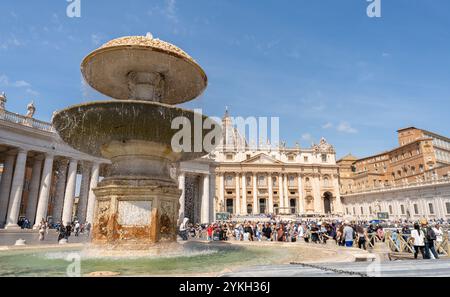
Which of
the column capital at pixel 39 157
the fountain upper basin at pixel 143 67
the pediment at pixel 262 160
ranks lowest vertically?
the fountain upper basin at pixel 143 67

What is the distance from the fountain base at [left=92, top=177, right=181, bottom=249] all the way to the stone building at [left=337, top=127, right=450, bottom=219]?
1916 inches

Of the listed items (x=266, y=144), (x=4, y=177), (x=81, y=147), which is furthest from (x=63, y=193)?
(x=266, y=144)

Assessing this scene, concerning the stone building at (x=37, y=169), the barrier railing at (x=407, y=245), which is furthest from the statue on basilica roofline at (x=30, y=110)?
the barrier railing at (x=407, y=245)

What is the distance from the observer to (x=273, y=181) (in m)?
77.6

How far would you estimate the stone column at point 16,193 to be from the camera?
23.6m

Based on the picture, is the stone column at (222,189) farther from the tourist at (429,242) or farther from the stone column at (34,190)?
the tourist at (429,242)

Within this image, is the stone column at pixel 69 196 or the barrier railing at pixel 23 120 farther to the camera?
the stone column at pixel 69 196

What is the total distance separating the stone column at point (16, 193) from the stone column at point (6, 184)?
38.7 inches

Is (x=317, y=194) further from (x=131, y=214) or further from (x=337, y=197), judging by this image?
(x=131, y=214)

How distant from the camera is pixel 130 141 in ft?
26.2

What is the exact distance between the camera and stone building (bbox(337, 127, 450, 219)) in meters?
47.1

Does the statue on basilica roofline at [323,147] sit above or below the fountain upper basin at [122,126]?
above

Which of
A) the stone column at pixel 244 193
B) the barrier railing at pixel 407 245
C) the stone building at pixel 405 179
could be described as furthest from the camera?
the stone column at pixel 244 193

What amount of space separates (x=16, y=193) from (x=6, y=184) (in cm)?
205
